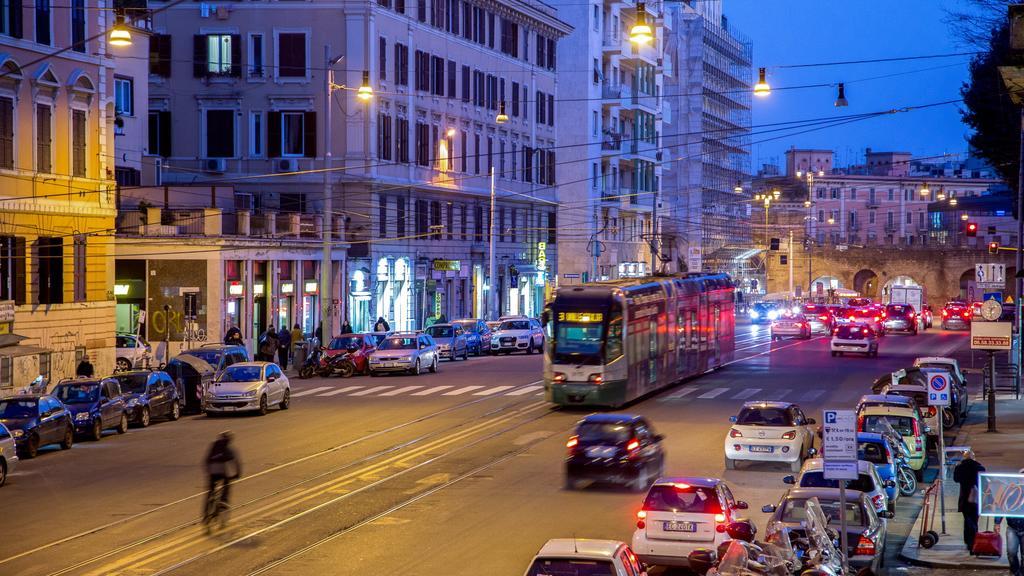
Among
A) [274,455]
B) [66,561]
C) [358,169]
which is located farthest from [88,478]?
[358,169]

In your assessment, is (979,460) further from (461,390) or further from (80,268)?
(80,268)

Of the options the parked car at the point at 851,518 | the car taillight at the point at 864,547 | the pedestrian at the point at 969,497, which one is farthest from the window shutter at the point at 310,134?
the car taillight at the point at 864,547

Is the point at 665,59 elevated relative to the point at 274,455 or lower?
elevated

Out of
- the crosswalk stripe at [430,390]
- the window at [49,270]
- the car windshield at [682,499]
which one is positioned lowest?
the crosswalk stripe at [430,390]

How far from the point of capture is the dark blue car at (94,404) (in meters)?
32.7

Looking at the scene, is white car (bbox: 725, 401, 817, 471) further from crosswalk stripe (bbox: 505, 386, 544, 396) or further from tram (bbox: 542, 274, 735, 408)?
crosswalk stripe (bbox: 505, 386, 544, 396)

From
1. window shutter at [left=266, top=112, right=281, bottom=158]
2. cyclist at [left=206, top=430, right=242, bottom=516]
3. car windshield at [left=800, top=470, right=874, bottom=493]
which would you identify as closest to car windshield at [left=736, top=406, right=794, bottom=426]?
car windshield at [left=800, top=470, right=874, bottom=493]

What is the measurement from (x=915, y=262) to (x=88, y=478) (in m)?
109

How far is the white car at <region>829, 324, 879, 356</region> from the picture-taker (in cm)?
6106

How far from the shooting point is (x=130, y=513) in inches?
878

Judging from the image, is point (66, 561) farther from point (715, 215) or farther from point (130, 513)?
point (715, 215)

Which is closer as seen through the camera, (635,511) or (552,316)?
(635,511)

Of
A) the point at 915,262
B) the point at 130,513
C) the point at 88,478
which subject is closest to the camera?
the point at 130,513

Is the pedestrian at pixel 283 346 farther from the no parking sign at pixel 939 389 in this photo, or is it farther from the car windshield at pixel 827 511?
the car windshield at pixel 827 511
